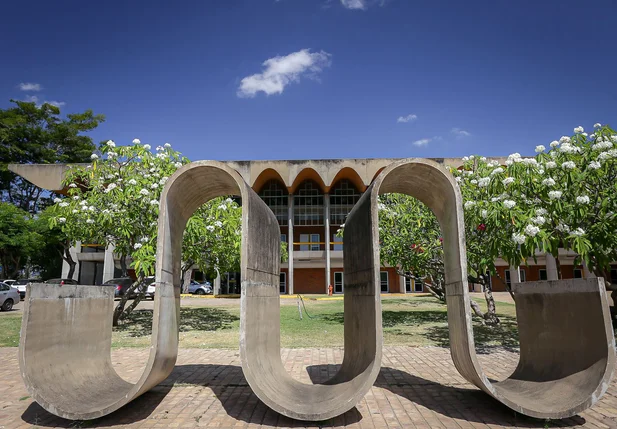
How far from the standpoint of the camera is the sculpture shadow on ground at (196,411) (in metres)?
4.86

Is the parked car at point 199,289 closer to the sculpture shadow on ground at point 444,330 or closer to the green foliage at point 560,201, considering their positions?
the sculpture shadow on ground at point 444,330

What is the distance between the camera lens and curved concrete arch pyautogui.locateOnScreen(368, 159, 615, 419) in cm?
473

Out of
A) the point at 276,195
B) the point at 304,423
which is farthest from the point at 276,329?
the point at 276,195

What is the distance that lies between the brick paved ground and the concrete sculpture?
290 millimetres

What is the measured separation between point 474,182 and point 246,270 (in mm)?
6707

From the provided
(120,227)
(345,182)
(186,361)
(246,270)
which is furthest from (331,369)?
(345,182)

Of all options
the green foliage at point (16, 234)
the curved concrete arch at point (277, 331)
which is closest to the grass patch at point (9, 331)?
the curved concrete arch at point (277, 331)

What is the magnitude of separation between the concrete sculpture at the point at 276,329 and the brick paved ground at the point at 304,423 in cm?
29

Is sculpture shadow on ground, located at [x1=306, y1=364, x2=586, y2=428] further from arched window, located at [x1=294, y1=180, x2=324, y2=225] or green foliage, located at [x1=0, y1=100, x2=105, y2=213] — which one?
green foliage, located at [x1=0, y1=100, x2=105, y2=213]

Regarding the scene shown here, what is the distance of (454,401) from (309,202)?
34.4 m

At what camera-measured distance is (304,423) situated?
486 centimetres

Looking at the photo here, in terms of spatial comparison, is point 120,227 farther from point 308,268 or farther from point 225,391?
point 308,268

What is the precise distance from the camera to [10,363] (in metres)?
8.33

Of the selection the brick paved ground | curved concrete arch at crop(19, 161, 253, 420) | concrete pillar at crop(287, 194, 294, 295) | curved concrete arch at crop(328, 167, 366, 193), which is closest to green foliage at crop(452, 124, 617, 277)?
the brick paved ground
